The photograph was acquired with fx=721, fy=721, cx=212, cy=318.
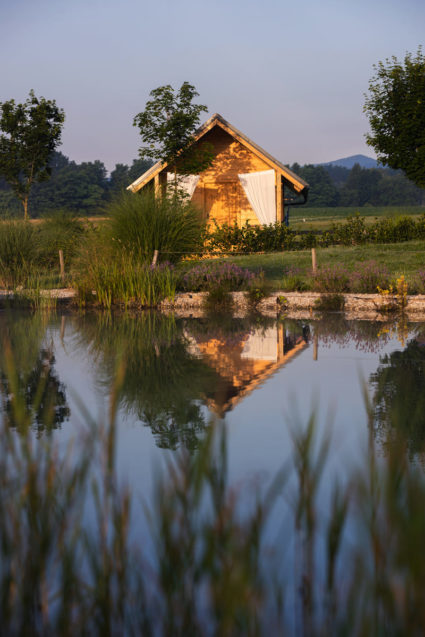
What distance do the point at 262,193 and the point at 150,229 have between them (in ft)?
31.0

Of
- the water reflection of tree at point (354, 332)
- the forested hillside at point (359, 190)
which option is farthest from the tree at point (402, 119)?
the forested hillside at point (359, 190)

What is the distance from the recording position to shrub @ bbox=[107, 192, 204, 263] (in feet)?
51.5

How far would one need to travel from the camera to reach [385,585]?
6.23ft

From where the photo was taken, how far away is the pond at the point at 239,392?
3.99 metres

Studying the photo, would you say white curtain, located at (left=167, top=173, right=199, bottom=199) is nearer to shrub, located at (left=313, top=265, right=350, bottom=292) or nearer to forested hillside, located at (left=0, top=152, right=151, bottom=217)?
shrub, located at (left=313, top=265, right=350, bottom=292)

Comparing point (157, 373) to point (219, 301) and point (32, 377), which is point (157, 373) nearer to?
point (32, 377)

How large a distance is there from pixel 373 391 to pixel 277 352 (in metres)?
2.55

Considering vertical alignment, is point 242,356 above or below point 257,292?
below

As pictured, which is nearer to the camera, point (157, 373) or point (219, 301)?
point (157, 373)

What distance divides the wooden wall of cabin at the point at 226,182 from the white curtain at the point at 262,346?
14.5 meters

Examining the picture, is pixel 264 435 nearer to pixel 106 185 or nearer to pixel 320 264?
pixel 320 264

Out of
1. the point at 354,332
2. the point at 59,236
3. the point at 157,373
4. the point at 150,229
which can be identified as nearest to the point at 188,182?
the point at 59,236

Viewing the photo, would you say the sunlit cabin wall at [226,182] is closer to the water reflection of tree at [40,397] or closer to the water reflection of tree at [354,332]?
the water reflection of tree at [354,332]

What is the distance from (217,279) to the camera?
51.3ft
